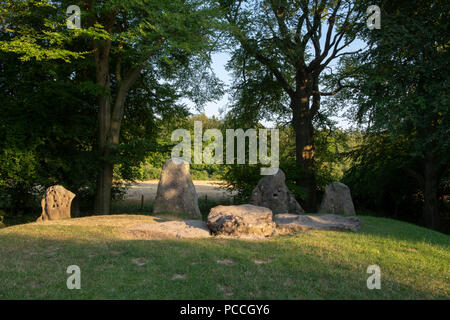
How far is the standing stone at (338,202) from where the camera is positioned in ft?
40.4

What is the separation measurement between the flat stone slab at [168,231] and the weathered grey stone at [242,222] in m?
0.36

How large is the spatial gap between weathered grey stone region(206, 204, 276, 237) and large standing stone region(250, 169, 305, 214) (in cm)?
377

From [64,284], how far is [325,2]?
14841 millimetres

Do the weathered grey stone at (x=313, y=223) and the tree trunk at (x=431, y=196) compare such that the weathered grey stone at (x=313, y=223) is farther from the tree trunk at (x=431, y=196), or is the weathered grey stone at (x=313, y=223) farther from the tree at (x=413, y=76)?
the tree trunk at (x=431, y=196)

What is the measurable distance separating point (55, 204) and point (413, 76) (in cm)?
1315

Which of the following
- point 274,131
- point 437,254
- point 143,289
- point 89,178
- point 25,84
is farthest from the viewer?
point 274,131

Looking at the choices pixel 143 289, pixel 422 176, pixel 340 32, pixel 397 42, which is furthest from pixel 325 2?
pixel 143 289

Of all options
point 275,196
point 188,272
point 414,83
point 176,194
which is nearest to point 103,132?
point 176,194

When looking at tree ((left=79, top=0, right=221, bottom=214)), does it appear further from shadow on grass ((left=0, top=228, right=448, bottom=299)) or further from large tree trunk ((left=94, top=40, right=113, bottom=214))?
shadow on grass ((left=0, top=228, right=448, bottom=299))

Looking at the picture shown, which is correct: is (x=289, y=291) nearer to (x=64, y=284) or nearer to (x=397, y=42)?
(x=64, y=284)

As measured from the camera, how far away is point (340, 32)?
1483 cm

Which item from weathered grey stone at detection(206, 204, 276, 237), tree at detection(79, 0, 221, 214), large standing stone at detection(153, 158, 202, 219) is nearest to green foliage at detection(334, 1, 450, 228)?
weathered grey stone at detection(206, 204, 276, 237)

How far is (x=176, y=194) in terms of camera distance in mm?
11102

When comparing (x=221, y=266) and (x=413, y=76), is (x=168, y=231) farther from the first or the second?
(x=413, y=76)
